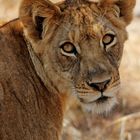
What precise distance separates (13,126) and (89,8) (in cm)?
95

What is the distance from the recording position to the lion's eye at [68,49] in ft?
14.7

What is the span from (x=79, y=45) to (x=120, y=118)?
3409 mm

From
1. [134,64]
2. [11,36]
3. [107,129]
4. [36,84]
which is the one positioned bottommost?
[107,129]

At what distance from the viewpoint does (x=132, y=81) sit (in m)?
8.28

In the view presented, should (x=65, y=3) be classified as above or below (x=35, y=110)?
above

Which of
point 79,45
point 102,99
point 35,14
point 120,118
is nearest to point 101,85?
point 102,99

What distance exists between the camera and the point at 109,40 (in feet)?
14.8

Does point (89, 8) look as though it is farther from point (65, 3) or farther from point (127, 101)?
point (127, 101)

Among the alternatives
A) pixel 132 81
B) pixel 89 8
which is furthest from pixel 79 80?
pixel 132 81

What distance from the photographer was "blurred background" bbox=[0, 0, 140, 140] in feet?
24.8

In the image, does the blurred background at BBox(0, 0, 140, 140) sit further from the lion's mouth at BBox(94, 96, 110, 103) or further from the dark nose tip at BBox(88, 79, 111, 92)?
the dark nose tip at BBox(88, 79, 111, 92)

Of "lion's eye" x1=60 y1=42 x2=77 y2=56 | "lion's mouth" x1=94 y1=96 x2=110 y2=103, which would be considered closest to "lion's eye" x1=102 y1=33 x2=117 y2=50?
"lion's eye" x1=60 y1=42 x2=77 y2=56

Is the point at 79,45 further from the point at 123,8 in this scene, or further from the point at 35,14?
the point at 123,8

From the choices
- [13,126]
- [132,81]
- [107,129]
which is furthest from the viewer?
[132,81]
